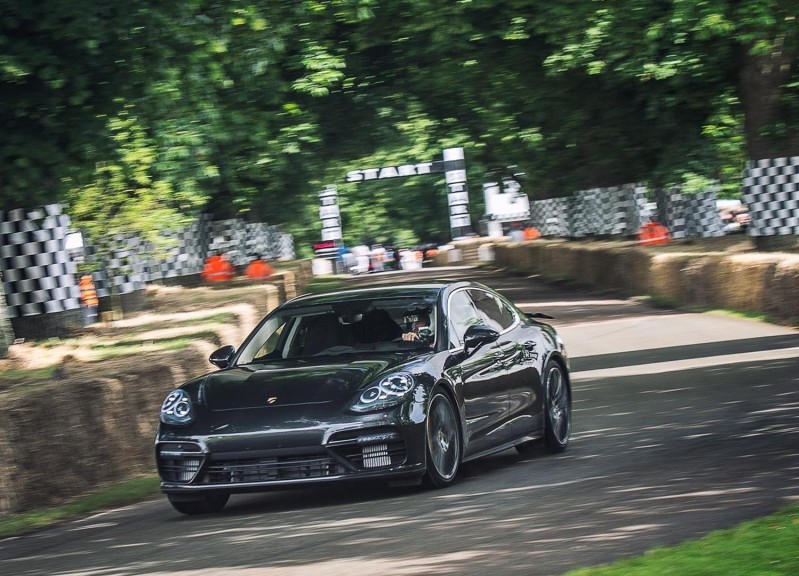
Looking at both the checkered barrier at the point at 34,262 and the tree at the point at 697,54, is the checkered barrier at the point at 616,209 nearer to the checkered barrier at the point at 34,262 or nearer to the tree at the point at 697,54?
the tree at the point at 697,54

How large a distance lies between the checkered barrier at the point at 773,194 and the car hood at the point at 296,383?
1823 cm

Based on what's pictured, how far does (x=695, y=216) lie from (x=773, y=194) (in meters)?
22.4

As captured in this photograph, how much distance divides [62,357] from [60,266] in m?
4.79

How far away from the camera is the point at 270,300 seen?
27672mm

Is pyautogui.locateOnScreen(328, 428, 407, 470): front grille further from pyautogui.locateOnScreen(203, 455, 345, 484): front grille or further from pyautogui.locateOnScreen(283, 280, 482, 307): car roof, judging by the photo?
pyautogui.locateOnScreen(283, 280, 482, 307): car roof

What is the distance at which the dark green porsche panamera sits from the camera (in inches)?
358

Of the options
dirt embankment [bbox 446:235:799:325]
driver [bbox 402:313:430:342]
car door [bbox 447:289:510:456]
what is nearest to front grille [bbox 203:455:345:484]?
car door [bbox 447:289:510:456]

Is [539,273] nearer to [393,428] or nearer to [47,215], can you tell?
[47,215]

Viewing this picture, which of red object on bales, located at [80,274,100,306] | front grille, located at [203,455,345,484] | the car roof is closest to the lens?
front grille, located at [203,455,345,484]

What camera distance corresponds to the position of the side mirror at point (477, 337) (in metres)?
10.2

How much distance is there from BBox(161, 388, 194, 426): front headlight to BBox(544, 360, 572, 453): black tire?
10.0 ft

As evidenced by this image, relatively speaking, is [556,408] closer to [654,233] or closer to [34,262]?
[34,262]

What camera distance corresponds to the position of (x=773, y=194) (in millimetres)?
26781

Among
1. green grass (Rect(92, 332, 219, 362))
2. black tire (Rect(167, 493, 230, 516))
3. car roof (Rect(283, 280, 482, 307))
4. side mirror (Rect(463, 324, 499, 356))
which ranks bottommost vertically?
black tire (Rect(167, 493, 230, 516))
